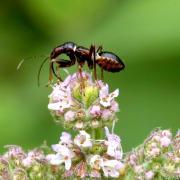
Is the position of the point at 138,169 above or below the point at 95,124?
below

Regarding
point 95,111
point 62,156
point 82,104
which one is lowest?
point 62,156

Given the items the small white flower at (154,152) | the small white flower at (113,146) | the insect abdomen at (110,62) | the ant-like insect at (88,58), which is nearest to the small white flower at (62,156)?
the small white flower at (113,146)

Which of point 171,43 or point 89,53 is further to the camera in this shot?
point 171,43

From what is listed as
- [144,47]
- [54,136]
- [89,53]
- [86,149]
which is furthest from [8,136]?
[86,149]

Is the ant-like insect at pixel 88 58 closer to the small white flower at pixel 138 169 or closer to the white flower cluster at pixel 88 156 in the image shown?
the white flower cluster at pixel 88 156

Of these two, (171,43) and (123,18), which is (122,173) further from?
(123,18)

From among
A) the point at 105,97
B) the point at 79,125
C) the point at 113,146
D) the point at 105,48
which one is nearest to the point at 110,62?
the point at 105,97

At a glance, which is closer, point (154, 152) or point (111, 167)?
point (111, 167)

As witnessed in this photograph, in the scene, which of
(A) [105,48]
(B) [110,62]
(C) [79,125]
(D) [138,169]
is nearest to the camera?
(C) [79,125]

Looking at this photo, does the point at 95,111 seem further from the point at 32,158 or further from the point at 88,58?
the point at 88,58
